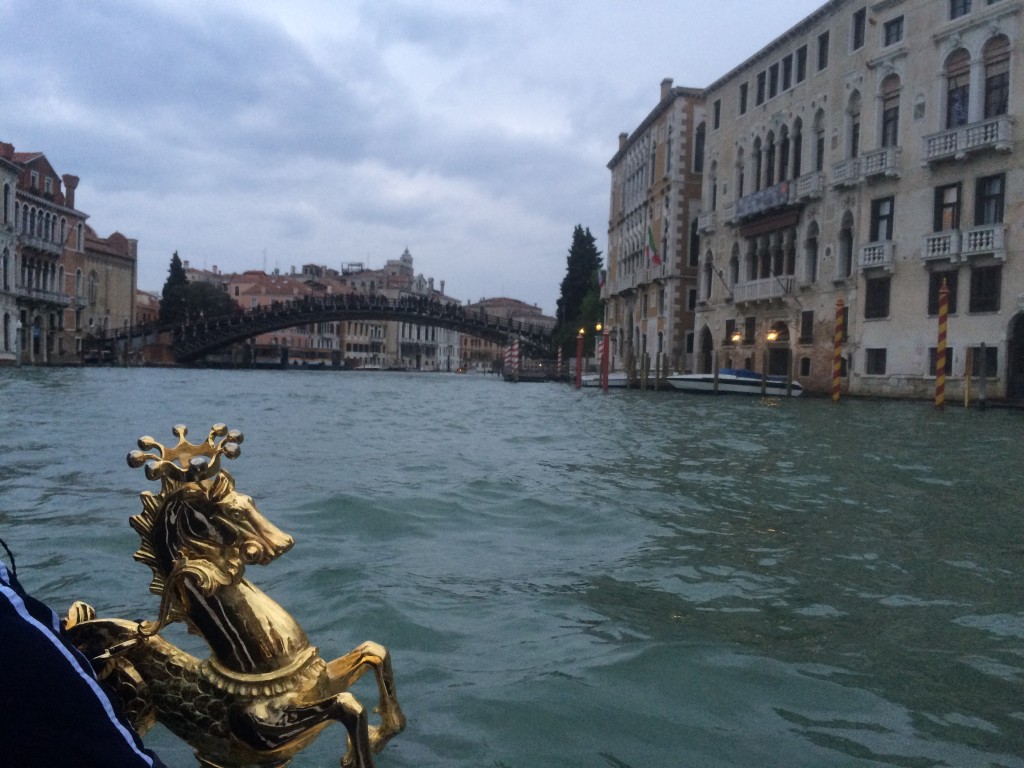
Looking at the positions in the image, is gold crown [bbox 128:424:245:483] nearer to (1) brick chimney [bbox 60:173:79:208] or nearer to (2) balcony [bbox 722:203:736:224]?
(2) balcony [bbox 722:203:736:224]

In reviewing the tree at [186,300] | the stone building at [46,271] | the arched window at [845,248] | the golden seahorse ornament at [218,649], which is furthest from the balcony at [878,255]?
the tree at [186,300]

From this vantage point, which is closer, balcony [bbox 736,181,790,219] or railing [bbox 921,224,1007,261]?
railing [bbox 921,224,1007,261]

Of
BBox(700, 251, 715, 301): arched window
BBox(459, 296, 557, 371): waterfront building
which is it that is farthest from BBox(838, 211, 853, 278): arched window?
BBox(459, 296, 557, 371): waterfront building

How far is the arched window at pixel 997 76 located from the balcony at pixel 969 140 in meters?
0.42

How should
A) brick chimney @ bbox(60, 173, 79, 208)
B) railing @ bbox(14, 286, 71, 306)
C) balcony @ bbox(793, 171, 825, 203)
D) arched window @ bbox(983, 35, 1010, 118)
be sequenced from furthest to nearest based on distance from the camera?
brick chimney @ bbox(60, 173, 79, 208), railing @ bbox(14, 286, 71, 306), balcony @ bbox(793, 171, 825, 203), arched window @ bbox(983, 35, 1010, 118)

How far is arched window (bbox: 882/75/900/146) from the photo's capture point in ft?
57.9

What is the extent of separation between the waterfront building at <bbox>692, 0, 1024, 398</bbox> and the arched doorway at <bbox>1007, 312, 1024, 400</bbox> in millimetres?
24

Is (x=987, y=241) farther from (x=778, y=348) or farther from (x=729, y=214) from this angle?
(x=729, y=214)

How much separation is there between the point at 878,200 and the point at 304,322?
27.4 meters

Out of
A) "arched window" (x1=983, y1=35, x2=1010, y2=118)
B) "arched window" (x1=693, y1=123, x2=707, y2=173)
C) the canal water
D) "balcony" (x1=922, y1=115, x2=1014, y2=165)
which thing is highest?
"arched window" (x1=693, y1=123, x2=707, y2=173)

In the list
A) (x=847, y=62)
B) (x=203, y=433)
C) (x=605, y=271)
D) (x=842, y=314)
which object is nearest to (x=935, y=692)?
(x=203, y=433)

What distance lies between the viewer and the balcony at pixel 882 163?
56.6 ft

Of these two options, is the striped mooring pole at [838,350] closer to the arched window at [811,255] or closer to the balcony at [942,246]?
the balcony at [942,246]

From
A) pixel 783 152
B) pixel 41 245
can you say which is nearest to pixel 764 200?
pixel 783 152
